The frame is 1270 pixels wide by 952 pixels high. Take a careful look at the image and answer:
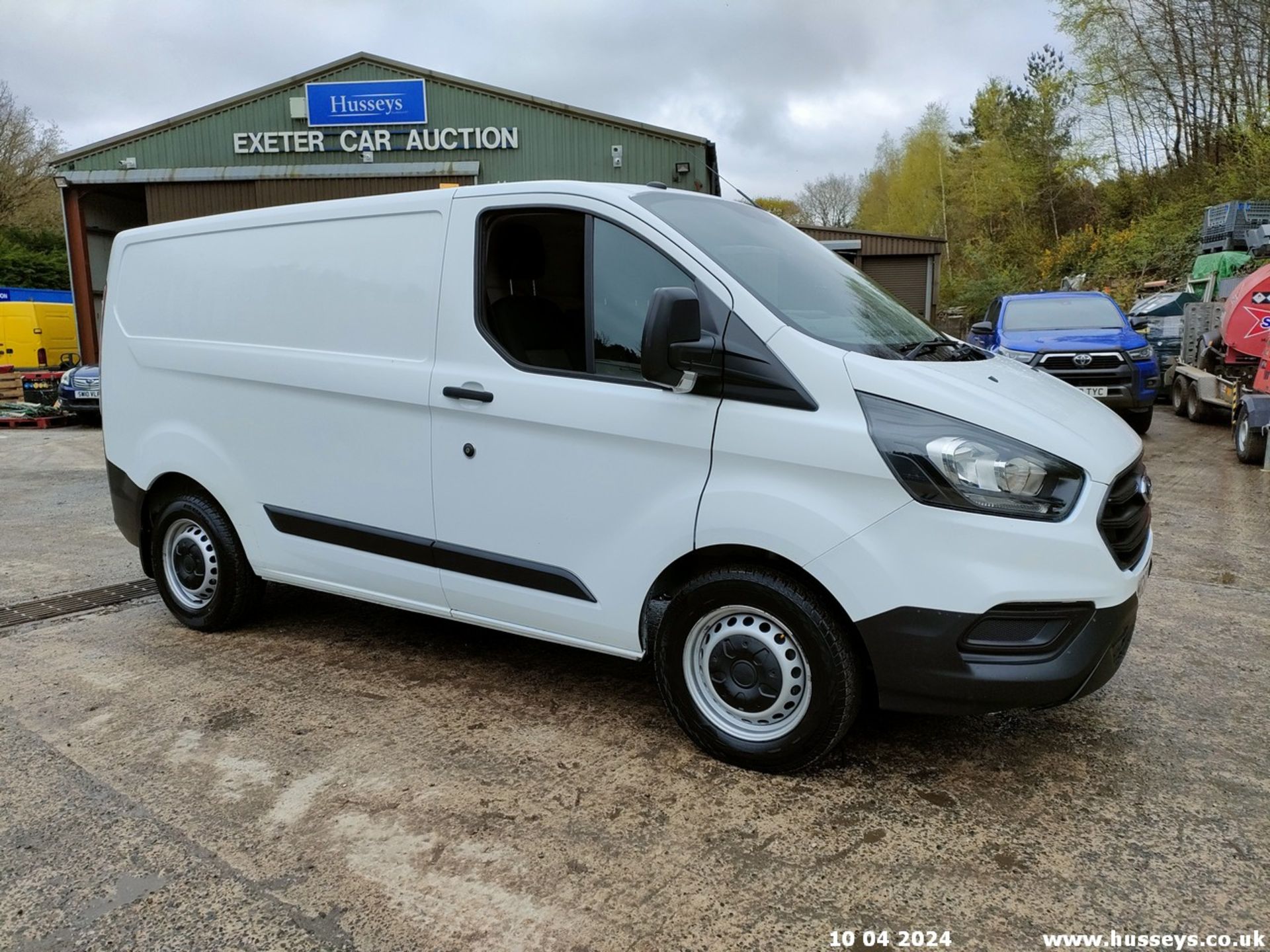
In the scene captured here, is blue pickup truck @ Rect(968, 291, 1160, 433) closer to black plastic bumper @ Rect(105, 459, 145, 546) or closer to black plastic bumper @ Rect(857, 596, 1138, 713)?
black plastic bumper @ Rect(857, 596, 1138, 713)

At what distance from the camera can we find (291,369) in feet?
13.0

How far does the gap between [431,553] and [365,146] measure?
1608cm

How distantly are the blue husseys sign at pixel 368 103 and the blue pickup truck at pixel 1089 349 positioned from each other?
37.5 ft

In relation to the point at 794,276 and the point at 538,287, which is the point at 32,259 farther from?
the point at 794,276

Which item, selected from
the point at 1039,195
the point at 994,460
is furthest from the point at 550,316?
the point at 1039,195

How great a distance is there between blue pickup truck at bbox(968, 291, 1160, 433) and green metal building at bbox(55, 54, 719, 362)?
→ 290 inches

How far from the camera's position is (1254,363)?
10172mm

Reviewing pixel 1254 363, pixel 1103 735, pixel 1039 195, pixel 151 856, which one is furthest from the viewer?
pixel 1039 195

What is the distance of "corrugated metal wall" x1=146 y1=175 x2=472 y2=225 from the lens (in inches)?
→ 697

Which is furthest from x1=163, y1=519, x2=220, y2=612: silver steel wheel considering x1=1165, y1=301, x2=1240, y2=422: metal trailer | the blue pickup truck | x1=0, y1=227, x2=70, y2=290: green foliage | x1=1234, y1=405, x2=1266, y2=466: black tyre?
x1=0, y1=227, x2=70, y2=290: green foliage

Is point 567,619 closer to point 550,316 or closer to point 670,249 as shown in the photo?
point 550,316

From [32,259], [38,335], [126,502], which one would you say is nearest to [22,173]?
[32,259]

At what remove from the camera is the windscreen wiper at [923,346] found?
10.2ft

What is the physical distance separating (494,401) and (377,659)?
5.06ft
